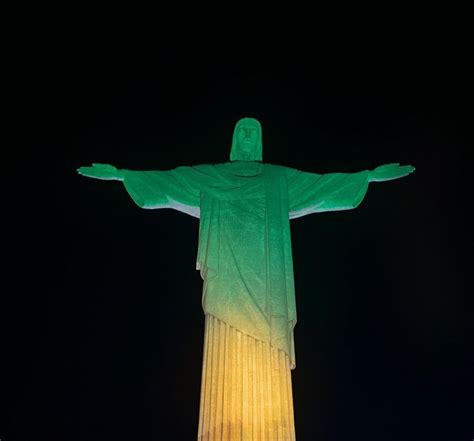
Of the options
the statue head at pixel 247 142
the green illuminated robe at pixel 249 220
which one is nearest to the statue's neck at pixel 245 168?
the green illuminated robe at pixel 249 220

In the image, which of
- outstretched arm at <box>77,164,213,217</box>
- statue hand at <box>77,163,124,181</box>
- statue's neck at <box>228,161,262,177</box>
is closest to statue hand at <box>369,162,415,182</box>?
statue's neck at <box>228,161,262,177</box>

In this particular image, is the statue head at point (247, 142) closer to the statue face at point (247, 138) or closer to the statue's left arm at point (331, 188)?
the statue face at point (247, 138)

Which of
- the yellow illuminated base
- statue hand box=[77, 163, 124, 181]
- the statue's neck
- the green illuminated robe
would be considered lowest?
the yellow illuminated base

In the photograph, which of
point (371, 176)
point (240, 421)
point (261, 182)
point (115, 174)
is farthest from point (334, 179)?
point (240, 421)

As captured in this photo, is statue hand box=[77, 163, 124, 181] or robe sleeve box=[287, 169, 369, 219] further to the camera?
robe sleeve box=[287, 169, 369, 219]

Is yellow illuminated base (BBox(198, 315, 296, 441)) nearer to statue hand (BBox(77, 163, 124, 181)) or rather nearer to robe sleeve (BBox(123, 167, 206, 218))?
robe sleeve (BBox(123, 167, 206, 218))

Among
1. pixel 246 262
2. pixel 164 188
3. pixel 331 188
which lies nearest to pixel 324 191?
pixel 331 188
